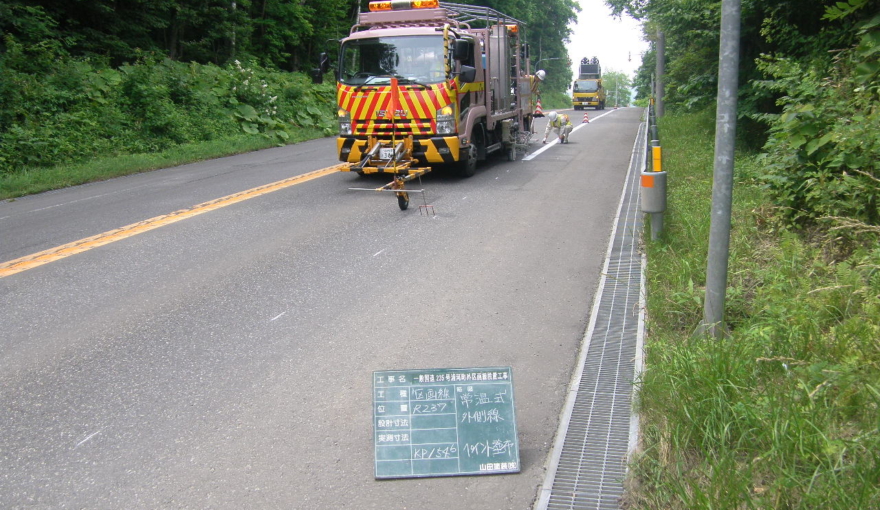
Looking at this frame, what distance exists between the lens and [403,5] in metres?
14.7

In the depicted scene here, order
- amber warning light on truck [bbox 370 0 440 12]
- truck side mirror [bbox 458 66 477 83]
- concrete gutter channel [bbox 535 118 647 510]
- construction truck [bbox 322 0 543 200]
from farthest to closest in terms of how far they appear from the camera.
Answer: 1. amber warning light on truck [bbox 370 0 440 12]
2. truck side mirror [bbox 458 66 477 83]
3. construction truck [bbox 322 0 543 200]
4. concrete gutter channel [bbox 535 118 647 510]

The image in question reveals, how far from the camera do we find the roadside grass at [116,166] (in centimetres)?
1376

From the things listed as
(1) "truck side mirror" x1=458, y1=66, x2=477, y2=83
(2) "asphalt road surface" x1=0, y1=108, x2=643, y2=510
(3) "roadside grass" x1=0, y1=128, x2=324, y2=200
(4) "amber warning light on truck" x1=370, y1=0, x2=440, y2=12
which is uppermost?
(4) "amber warning light on truck" x1=370, y1=0, x2=440, y2=12

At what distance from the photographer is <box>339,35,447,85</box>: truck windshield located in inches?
529

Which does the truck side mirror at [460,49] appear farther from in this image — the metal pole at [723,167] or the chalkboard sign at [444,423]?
the chalkboard sign at [444,423]

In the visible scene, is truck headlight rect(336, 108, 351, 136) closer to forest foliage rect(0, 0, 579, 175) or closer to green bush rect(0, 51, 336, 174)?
forest foliage rect(0, 0, 579, 175)

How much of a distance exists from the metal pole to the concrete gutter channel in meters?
0.65

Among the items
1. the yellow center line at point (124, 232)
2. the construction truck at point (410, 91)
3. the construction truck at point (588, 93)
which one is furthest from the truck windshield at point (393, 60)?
the construction truck at point (588, 93)

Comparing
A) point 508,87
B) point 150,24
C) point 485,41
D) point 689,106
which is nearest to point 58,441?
point 485,41

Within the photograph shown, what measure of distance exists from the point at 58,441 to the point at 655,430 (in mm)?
3379

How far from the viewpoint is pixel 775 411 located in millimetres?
3768

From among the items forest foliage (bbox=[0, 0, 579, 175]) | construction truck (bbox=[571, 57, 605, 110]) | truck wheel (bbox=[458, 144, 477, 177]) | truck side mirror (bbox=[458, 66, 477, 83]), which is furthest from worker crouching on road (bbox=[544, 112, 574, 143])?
construction truck (bbox=[571, 57, 605, 110])

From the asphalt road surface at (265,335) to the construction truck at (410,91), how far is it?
1.63 m

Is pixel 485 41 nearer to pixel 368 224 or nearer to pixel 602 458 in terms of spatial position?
pixel 368 224
